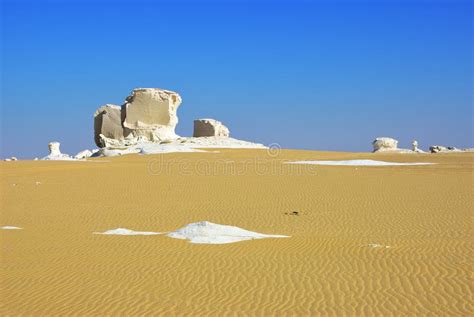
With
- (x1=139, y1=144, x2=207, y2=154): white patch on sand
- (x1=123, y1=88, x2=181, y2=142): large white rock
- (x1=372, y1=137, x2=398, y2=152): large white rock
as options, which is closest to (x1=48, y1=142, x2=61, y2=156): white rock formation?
(x1=123, y1=88, x2=181, y2=142): large white rock

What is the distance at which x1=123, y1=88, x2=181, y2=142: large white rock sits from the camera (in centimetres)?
5194

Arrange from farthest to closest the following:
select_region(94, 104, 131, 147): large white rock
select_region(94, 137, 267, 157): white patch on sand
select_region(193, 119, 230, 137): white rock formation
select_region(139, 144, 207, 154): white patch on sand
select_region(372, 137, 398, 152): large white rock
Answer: select_region(372, 137, 398, 152): large white rock < select_region(193, 119, 230, 137): white rock formation < select_region(94, 104, 131, 147): large white rock < select_region(94, 137, 267, 157): white patch on sand < select_region(139, 144, 207, 154): white patch on sand

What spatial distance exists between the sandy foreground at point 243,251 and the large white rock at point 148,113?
84.2 feet

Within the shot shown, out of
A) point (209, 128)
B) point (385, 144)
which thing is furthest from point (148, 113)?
point (385, 144)

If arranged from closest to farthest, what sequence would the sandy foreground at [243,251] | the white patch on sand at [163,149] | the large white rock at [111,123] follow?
the sandy foreground at [243,251] → the white patch on sand at [163,149] → the large white rock at [111,123]

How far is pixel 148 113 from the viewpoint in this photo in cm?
5222

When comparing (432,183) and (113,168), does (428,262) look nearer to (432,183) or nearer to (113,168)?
(432,183)

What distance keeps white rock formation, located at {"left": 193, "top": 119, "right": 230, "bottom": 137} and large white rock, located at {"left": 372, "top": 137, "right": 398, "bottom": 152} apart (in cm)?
1739

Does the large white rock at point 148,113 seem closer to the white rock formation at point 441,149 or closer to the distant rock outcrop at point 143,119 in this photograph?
the distant rock outcrop at point 143,119

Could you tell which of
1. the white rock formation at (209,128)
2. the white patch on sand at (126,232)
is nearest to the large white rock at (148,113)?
the white rock formation at (209,128)

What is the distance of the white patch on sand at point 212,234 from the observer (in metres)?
13.1

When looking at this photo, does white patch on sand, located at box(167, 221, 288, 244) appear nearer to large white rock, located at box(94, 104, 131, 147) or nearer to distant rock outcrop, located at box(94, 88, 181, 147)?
distant rock outcrop, located at box(94, 88, 181, 147)

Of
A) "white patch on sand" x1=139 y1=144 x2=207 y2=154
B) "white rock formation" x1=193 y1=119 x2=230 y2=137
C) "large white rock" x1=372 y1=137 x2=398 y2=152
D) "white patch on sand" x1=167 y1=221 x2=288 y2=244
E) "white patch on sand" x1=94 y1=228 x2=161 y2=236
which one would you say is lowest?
"white patch on sand" x1=94 y1=228 x2=161 y2=236

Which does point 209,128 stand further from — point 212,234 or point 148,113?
A: point 212,234
